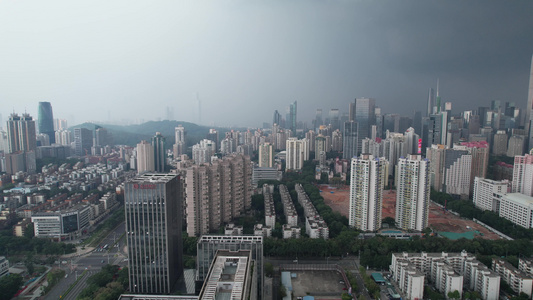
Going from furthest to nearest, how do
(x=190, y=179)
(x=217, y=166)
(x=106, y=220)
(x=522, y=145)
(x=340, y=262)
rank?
1. (x=522, y=145)
2. (x=106, y=220)
3. (x=217, y=166)
4. (x=190, y=179)
5. (x=340, y=262)

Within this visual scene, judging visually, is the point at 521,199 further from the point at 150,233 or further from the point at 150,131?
the point at 150,131

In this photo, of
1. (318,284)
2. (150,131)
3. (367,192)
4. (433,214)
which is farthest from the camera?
(150,131)

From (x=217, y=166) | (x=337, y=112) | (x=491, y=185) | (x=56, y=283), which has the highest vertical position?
(x=337, y=112)

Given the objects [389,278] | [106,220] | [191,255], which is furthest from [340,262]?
[106,220]

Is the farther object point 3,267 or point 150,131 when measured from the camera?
point 150,131

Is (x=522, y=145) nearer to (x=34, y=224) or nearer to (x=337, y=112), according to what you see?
(x=337, y=112)

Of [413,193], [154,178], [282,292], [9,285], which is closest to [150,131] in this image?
[9,285]
